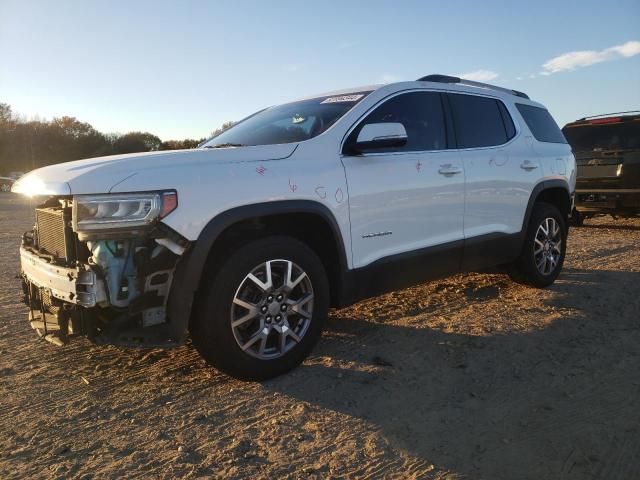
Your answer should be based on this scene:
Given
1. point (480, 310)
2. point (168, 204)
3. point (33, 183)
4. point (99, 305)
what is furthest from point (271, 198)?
point (480, 310)

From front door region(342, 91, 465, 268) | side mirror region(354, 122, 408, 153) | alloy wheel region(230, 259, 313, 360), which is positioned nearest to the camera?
alloy wheel region(230, 259, 313, 360)

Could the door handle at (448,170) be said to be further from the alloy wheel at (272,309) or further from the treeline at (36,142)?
the treeline at (36,142)

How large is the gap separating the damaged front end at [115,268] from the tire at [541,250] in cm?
368

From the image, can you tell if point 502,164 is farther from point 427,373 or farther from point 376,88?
point 427,373

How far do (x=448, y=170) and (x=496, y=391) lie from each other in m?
1.82

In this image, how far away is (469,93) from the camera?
15.6 feet

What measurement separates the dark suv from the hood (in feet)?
24.8

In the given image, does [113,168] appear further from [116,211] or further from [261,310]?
[261,310]

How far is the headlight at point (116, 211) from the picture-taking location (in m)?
2.70

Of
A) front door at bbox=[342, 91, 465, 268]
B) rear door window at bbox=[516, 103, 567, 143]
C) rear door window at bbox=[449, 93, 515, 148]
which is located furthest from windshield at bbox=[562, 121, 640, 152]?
front door at bbox=[342, 91, 465, 268]

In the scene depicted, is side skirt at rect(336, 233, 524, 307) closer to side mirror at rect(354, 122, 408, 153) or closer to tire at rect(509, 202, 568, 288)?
tire at rect(509, 202, 568, 288)

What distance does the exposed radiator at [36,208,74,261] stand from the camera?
2873mm

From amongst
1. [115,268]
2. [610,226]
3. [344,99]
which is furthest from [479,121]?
[610,226]

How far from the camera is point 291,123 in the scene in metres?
3.98
